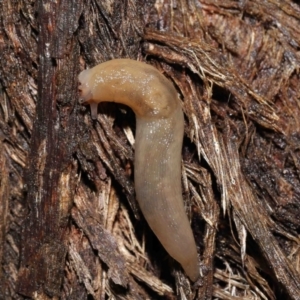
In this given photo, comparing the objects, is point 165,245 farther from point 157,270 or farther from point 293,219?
point 293,219

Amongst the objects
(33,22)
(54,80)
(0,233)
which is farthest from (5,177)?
(33,22)

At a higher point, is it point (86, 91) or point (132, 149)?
point (86, 91)

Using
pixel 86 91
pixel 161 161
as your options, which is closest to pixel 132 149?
pixel 161 161

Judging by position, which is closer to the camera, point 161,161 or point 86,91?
point 86,91

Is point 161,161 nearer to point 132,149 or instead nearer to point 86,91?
point 132,149

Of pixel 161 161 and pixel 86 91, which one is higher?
pixel 86 91
